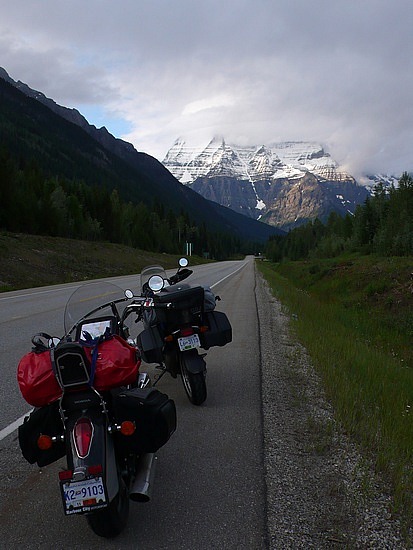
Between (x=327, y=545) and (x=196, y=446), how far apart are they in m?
1.65

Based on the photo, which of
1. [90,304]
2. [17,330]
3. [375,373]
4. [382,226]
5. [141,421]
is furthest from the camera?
[382,226]

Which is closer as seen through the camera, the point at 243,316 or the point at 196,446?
the point at 196,446

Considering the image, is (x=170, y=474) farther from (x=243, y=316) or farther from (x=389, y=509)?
(x=243, y=316)

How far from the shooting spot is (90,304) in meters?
4.27

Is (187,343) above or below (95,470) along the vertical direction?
above

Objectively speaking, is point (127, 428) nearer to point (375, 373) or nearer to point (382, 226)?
point (375, 373)

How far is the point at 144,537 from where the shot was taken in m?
2.88

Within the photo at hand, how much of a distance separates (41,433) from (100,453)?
483mm

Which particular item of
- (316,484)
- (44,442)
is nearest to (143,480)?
(44,442)

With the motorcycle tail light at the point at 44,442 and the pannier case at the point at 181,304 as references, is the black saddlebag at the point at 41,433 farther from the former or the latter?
the pannier case at the point at 181,304

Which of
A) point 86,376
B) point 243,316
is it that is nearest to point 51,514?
point 86,376

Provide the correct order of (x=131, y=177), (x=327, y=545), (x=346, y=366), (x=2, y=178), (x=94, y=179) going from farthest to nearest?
(x=131, y=177) → (x=94, y=179) → (x=2, y=178) → (x=346, y=366) → (x=327, y=545)

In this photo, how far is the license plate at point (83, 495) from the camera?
2.52m

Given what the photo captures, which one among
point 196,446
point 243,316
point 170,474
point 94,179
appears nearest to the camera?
point 170,474
